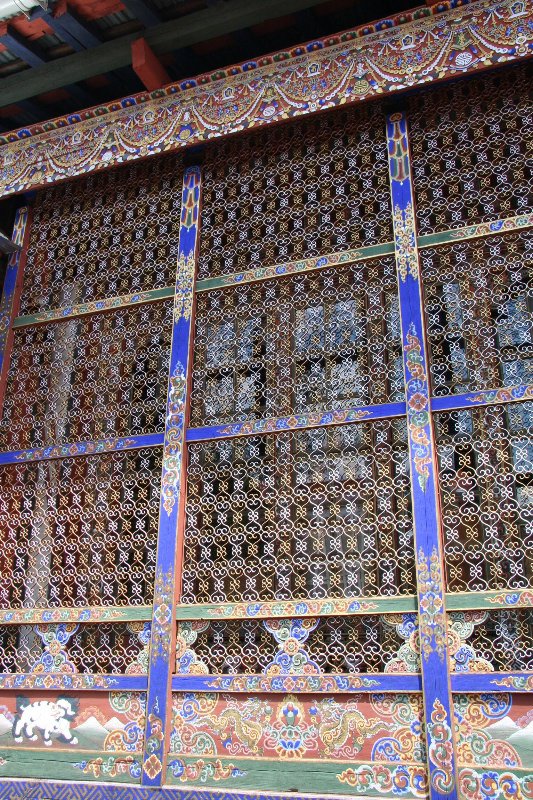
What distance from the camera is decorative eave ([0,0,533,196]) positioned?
4492mm

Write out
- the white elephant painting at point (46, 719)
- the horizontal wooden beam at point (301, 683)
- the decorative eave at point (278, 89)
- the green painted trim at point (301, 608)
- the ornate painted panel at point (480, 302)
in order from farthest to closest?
the decorative eave at point (278, 89) → the ornate painted panel at point (480, 302) → the white elephant painting at point (46, 719) → the green painted trim at point (301, 608) → the horizontal wooden beam at point (301, 683)

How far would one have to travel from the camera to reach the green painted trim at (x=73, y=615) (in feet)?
14.1

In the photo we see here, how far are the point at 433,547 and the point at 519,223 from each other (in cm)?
180

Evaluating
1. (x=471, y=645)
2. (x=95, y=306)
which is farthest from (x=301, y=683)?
(x=95, y=306)

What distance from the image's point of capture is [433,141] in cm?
479

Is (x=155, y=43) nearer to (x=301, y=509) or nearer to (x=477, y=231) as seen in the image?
(x=477, y=231)

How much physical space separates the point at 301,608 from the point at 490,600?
2.96 feet

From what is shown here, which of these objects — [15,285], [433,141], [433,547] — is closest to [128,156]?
[15,285]

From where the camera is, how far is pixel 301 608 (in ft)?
13.1

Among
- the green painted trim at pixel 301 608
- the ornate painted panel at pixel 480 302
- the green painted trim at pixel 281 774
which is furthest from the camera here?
the ornate painted panel at pixel 480 302

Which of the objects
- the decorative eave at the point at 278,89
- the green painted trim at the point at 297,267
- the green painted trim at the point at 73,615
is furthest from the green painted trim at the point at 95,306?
the green painted trim at the point at 73,615

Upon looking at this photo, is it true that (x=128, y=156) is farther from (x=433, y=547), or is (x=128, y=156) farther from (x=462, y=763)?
(x=462, y=763)

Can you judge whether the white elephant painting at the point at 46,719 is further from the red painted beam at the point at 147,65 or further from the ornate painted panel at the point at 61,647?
the red painted beam at the point at 147,65

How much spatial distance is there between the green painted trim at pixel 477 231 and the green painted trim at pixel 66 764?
10.1ft
